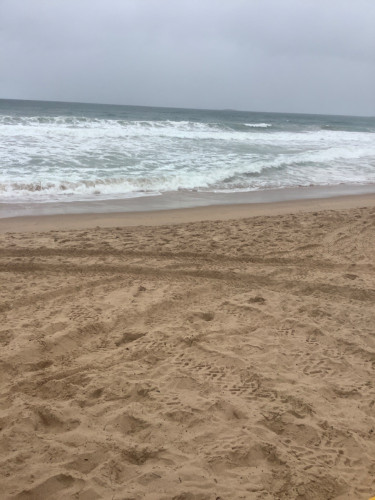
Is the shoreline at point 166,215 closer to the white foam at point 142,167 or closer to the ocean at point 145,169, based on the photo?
the ocean at point 145,169

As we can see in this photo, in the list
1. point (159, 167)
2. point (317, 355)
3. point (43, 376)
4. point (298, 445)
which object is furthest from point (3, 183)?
point (298, 445)

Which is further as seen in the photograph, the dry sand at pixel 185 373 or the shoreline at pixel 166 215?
the shoreline at pixel 166 215

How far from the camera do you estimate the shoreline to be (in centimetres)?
681

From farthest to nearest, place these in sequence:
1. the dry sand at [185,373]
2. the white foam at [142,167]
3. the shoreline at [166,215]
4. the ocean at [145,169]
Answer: the white foam at [142,167] → the ocean at [145,169] → the shoreline at [166,215] → the dry sand at [185,373]

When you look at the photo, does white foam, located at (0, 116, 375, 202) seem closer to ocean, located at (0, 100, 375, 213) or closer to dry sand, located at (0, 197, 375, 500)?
ocean, located at (0, 100, 375, 213)

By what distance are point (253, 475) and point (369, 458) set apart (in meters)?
0.68

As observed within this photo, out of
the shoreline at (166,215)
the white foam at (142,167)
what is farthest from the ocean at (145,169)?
the shoreline at (166,215)

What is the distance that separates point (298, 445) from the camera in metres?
2.38

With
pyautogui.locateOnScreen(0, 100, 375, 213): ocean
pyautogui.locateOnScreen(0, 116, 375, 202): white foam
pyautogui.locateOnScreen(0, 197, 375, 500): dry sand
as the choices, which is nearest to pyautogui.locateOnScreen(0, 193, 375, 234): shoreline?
pyautogui.locateOnScreen(0, 100, 375, 213): ocean

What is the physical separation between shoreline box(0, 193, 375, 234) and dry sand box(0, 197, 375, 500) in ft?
4.15

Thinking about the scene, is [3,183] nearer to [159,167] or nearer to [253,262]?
[159,167]

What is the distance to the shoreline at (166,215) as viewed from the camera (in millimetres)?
6812

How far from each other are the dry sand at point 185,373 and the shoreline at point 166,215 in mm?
1266

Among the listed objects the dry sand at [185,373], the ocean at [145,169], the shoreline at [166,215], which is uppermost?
the ocean at [145,169]
